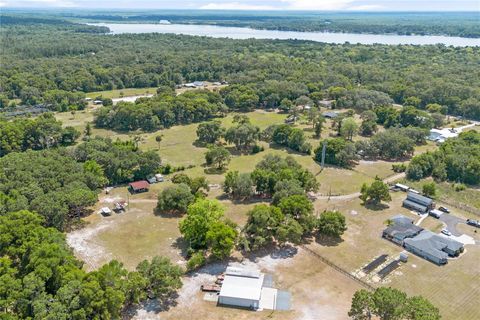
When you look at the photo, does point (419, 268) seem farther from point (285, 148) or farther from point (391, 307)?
point (285, 148)

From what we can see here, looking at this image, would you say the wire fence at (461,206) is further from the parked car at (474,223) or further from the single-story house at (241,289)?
the single-story house at (241,289)

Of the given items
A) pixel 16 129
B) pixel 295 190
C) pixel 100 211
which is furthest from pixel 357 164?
pixel 16 129

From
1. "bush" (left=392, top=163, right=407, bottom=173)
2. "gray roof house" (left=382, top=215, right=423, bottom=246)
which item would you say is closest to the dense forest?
"bush" (left=392, top=163, right=407, bottom=173)

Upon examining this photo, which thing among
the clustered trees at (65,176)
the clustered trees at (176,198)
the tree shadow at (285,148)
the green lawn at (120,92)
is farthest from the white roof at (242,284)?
the green lawn at (120,92)

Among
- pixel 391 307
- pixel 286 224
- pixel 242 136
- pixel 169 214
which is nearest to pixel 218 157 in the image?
pixel 242 136

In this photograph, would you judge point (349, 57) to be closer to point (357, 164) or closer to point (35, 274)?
point (357, 164)

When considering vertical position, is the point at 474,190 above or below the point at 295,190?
below

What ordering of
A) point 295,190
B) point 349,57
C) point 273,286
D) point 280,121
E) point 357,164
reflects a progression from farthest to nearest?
point 349,57 → point 280,121 → point 357,164 → point 295,190 → point 273,286
